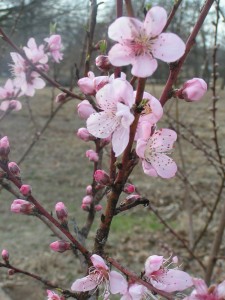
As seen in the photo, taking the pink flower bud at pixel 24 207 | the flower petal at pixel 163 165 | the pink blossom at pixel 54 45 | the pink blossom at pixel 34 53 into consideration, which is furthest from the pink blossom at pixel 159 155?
the pink blossom at pixel 54 45

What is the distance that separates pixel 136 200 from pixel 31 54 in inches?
36.9

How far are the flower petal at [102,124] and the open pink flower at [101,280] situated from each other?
0.79ft

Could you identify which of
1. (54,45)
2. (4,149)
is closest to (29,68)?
(54,45)

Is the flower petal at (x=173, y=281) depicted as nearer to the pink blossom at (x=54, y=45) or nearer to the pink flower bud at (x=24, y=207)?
the pink flower bud at (x=24, y=207)

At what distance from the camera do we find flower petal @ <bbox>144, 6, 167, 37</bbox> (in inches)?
32.8

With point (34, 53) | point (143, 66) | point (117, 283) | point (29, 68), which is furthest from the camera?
point (34, 53)

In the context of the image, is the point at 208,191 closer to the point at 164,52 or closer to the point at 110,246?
the point at 110,246

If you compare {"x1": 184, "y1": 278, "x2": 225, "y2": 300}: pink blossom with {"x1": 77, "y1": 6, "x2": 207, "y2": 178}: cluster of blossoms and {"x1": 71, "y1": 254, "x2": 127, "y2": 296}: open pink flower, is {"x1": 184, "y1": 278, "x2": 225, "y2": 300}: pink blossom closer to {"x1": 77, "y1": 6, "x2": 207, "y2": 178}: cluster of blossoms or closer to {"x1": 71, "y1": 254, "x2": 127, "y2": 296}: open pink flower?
{"x1": 71, "y1": 254, "x2": 127, "y2": 296}: open pink flower

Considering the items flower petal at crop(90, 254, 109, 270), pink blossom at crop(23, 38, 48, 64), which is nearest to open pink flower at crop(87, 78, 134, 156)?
flower petal at crop(90, 254, 109, 270)

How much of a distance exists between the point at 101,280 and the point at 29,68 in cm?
89

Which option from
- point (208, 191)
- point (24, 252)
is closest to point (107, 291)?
point (24, 252)

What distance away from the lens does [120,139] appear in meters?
0.87

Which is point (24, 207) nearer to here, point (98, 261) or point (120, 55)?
point (98, 261)

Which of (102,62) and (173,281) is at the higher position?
(102,62)
